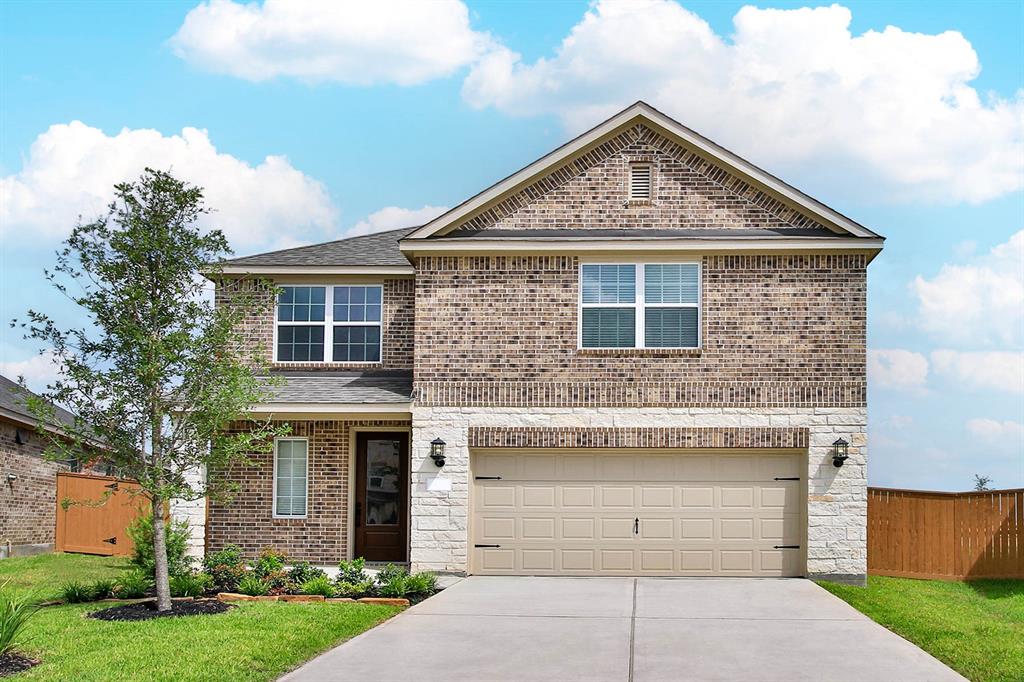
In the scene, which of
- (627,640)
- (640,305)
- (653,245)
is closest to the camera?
(627,640)

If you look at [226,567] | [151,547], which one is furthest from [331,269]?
[151,547]

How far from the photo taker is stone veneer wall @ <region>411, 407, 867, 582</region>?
19.5 m

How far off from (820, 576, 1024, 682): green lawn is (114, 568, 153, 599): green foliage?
1054cm

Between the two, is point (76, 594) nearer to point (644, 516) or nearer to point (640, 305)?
point (644, 516)

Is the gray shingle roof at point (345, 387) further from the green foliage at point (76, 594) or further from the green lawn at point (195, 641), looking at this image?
the green lawn at point (195, 641)

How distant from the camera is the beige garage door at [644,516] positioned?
19.9m

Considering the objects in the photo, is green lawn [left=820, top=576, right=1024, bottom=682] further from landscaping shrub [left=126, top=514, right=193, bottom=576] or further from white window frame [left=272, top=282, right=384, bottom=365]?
landscaping shrub [left=126, top=514, right=193, bottom=576]

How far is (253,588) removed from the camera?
1712cm

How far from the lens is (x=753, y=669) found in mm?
11719

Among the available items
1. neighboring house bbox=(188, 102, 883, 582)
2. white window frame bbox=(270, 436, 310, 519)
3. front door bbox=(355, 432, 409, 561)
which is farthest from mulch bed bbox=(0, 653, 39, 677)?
front door bbox=(355, 432, 409, 561)

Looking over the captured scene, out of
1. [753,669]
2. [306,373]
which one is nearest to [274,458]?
[306,373]

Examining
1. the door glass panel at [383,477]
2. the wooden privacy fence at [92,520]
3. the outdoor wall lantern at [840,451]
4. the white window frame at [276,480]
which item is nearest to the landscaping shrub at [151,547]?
the white window frame at [276,480]

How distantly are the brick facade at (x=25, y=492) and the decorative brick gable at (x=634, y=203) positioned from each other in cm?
1270

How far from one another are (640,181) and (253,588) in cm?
938
